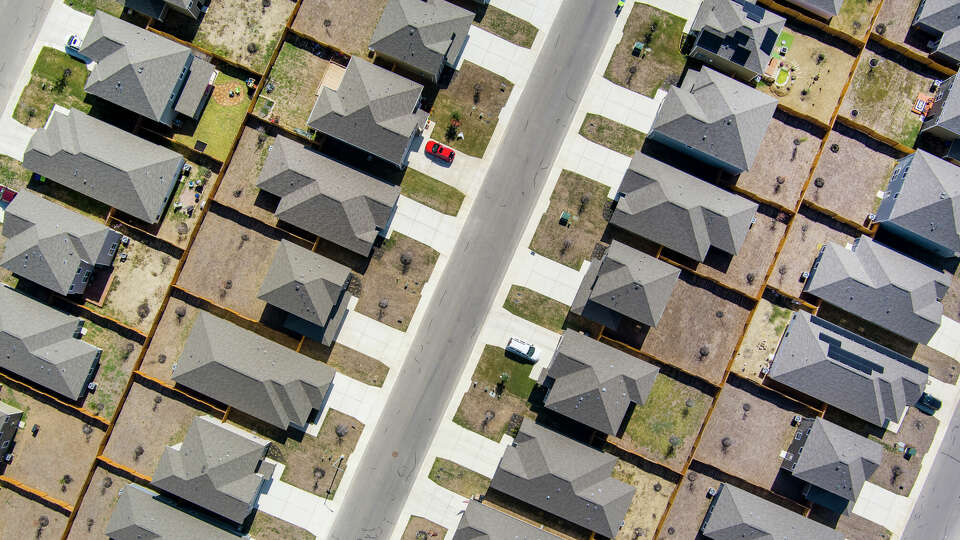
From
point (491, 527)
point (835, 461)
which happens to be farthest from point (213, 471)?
point (835, 461)

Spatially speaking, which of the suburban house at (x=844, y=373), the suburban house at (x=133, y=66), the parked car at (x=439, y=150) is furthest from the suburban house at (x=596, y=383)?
the suburban house at (x=133, y=66)

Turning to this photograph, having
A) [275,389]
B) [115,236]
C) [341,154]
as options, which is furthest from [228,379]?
[341,154]

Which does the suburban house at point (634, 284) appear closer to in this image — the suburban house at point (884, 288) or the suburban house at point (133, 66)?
the suburban house at point (884, 288)

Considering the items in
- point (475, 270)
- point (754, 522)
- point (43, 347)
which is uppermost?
point (475, 270)

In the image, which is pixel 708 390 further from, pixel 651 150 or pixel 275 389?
pixel 275 389

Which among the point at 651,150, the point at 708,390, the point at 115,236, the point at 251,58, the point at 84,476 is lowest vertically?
the point at 84,476

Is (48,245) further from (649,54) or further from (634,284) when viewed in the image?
(649,54)
